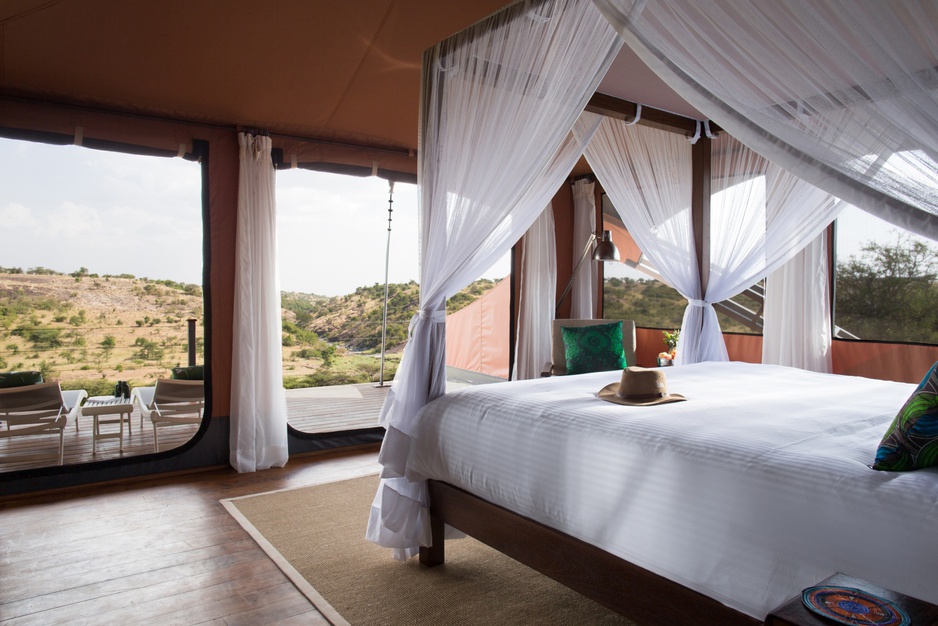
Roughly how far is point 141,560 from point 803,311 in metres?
4.01

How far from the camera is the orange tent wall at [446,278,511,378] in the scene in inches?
281

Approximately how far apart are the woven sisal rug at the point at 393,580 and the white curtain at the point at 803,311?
2.58 meters

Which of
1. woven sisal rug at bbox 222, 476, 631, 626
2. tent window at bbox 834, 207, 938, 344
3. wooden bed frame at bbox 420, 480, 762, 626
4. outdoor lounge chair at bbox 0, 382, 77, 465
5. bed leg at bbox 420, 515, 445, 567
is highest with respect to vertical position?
tent window at bbox 834, 207, 938, 344

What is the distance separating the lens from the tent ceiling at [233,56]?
3279 mm

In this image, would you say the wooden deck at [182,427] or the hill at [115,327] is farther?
the hill at [115,327]

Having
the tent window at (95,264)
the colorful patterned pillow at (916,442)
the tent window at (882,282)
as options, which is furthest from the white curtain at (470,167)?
the tent window at (95,264)

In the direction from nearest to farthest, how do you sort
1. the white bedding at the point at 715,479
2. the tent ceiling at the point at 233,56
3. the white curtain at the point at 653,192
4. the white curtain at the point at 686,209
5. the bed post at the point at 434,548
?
the white bedding at the point at 715,479
the bed post at the point at 434,548
the tent ceiling at the point at 233,56
the white curtain at the point at 686,209
the white curtain at the point at 653,192

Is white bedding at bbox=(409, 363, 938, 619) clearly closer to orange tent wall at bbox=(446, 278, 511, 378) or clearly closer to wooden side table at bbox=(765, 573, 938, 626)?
wooden side table at bbox=(765, 573, 938, 626)

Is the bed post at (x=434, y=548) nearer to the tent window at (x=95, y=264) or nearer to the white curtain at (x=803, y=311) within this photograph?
the white curtain at (x=803, y=311)

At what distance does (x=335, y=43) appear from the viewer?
3.73 metres

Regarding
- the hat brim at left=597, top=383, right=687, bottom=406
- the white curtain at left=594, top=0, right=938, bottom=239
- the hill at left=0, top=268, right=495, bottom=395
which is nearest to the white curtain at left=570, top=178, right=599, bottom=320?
the hat brim at left=597, top=383, right=687, bottom=406

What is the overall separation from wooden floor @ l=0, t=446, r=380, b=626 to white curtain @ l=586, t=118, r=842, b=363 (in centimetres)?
248

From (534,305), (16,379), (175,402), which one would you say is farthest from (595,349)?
(16,379)

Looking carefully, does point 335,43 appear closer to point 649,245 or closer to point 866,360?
point 649,245
